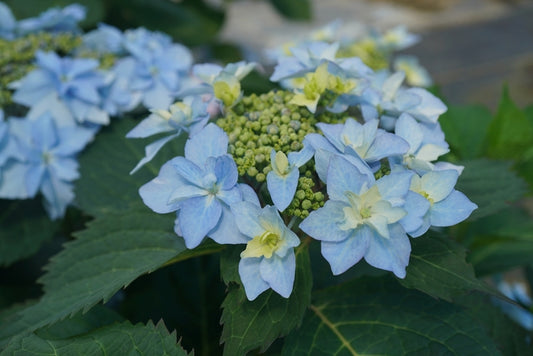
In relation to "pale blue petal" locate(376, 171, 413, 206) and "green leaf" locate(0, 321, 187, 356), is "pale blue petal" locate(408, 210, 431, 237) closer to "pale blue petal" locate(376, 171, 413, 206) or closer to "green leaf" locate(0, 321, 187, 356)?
"pale blue petal" locate(376, 171, 413, 206)

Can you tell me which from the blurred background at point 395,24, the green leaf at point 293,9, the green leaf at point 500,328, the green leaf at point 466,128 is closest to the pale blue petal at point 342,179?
the green leaf at point 500,328

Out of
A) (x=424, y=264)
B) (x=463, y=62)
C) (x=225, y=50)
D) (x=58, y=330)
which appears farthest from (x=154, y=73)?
(x=463, y=62)

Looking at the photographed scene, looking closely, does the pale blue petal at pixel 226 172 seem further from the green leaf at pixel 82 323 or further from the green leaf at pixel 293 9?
the green leaf at pixel 293 9

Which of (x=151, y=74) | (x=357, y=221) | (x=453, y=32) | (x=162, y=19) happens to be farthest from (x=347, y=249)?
(x=453, y=32)

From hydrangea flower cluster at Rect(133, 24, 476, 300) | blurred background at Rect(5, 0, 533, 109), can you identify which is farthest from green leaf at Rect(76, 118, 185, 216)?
blurred background at Rect(5, 0, 533, 109)

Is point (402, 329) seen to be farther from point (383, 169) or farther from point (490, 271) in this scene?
point (490, 271)
